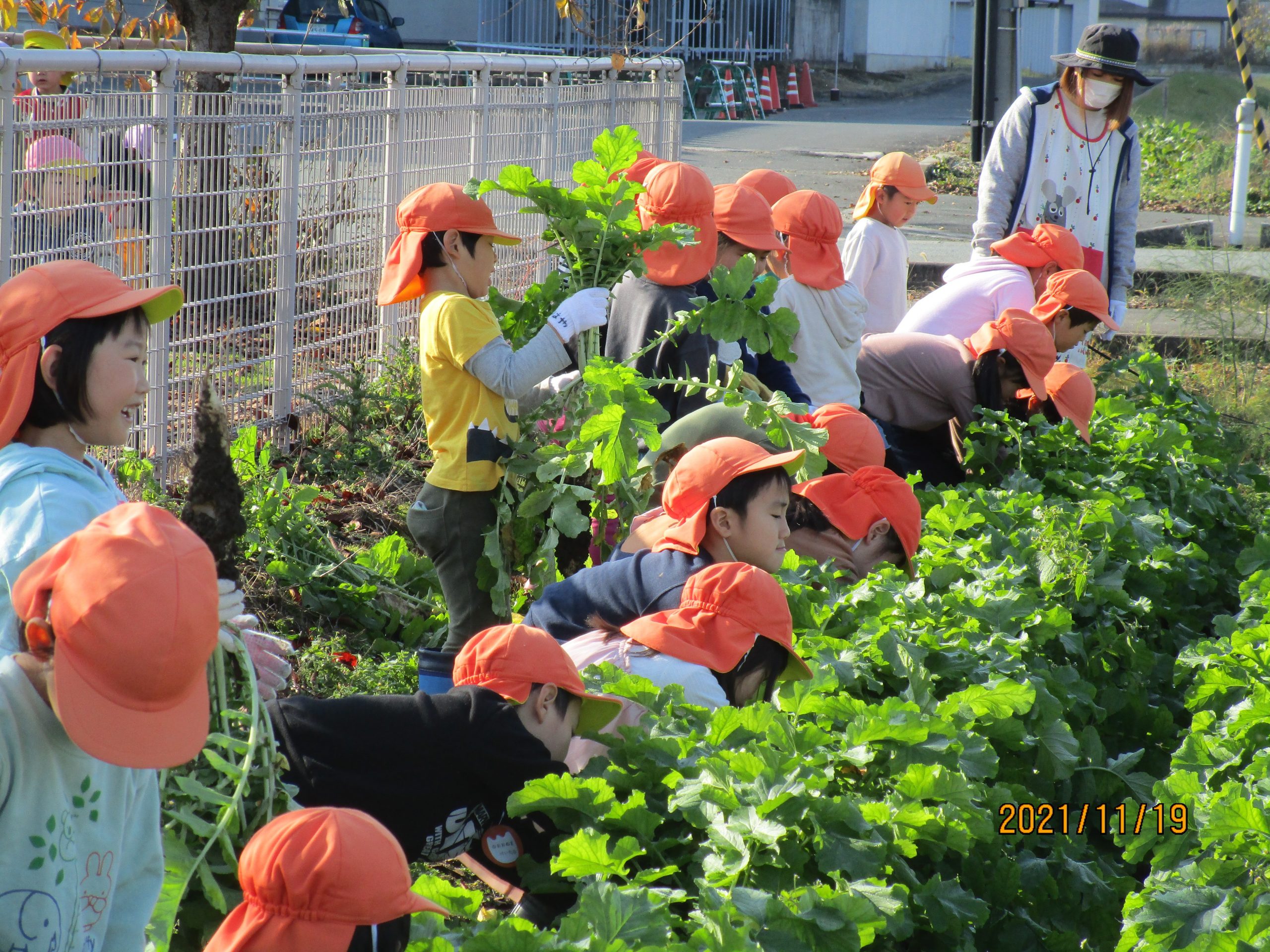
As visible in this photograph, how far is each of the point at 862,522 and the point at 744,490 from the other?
72cm

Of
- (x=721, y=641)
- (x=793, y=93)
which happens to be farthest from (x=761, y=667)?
(x=793, y=93)

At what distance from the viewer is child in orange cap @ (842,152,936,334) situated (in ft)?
19.8

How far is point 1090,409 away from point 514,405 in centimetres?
233

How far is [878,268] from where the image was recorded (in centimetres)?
611

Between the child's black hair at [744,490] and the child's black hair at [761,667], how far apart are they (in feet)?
1.60

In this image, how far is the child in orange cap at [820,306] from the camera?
505cm

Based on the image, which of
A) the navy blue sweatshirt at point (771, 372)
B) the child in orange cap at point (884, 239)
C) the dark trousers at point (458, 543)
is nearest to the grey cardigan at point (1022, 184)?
the child in orange cap at point (884, 239)

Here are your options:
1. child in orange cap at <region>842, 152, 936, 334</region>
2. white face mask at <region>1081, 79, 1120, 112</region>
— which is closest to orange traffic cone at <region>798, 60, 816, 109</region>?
white face mask at <region>1081, 79, 1120, 112</region>

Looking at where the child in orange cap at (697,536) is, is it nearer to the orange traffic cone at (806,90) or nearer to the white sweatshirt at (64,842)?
the white sweatshirt at (64,842)

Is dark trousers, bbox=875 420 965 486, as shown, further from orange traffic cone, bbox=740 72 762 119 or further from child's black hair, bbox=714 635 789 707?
orange traffic cone, bbox=740 72 762 119

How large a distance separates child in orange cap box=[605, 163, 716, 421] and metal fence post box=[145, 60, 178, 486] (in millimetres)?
1701

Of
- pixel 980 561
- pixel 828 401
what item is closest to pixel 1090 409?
pixel 828 401

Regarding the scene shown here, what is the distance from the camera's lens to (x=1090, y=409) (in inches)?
196
